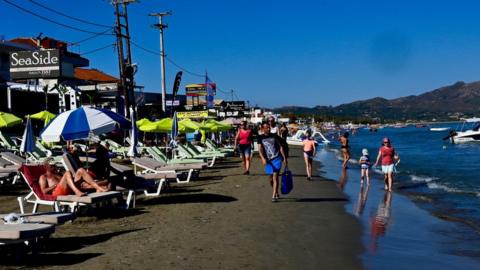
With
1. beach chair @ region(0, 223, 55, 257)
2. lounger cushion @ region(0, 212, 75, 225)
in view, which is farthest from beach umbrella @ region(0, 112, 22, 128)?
beach chair @ region(0, 223, 55, 257)

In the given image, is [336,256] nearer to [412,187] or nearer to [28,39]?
[412,187]

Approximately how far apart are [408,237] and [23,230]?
582 cm

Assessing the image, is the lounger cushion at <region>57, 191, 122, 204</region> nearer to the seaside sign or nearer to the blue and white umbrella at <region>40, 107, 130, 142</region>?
the blue and white umbrella at <region>40, 107, 130, 142</region>

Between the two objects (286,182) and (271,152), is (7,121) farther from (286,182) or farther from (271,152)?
(286,182)

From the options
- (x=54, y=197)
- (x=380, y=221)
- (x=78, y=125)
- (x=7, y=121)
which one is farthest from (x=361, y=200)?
(x=7, y=121)

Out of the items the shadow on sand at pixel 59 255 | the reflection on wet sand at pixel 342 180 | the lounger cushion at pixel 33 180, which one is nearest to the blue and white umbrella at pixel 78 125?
the lounger cushion at pixel 33 180

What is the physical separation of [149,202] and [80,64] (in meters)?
45.7

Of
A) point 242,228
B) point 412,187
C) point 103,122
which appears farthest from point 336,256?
point 412,187

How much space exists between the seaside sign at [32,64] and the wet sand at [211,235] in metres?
18.9

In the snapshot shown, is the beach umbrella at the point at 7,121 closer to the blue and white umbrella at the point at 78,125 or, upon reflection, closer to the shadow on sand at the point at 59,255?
the blue and white umbrella at the point at 78,125

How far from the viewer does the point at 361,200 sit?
13461 mm

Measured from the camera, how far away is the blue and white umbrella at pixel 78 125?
9.95m

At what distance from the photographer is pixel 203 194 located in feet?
42.2

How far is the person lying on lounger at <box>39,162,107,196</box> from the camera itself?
30.4 feet
